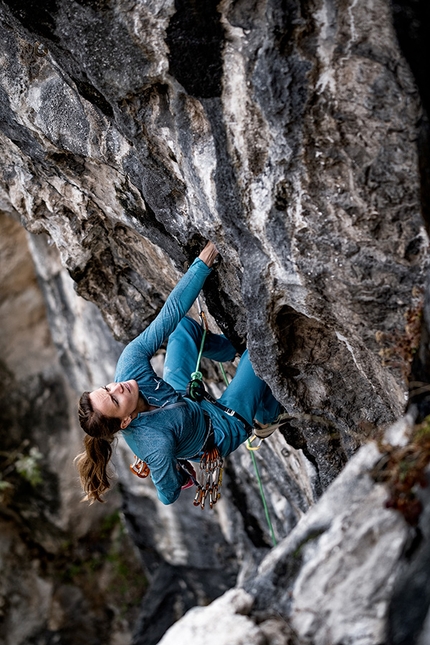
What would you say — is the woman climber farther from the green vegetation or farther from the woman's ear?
the green vegetation

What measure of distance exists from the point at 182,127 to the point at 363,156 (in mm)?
1009

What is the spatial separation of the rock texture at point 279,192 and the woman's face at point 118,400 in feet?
2.48

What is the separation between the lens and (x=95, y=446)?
12.3ft

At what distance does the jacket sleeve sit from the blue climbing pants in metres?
0.53

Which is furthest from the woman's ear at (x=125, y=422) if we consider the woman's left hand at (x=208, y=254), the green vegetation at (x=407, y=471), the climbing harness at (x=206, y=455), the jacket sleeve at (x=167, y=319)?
the green vegetation at (x=407, y=471)

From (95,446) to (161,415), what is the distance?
429mm

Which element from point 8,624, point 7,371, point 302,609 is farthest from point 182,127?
point 8,624

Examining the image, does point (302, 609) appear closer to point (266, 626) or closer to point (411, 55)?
point (266, 626)

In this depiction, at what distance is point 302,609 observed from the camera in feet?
7.70

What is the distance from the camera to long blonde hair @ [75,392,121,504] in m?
3.60

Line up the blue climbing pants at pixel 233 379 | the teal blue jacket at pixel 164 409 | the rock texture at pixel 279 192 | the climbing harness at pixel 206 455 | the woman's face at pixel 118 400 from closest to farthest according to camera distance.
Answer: the rock texture at pixel 279 192, the woman's face at pixel 118 400, the teal blue jacket at pixel 164 409, the climbing harness at pixel 206 455, the blue climbing pants at pixel 233 379

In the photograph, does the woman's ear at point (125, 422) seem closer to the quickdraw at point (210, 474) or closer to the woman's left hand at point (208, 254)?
the quickdraw at point (210, 474)

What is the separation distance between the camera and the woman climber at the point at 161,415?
364cm

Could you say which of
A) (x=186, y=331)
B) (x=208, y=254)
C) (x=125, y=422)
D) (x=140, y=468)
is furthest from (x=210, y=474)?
(x=208, y=254)
